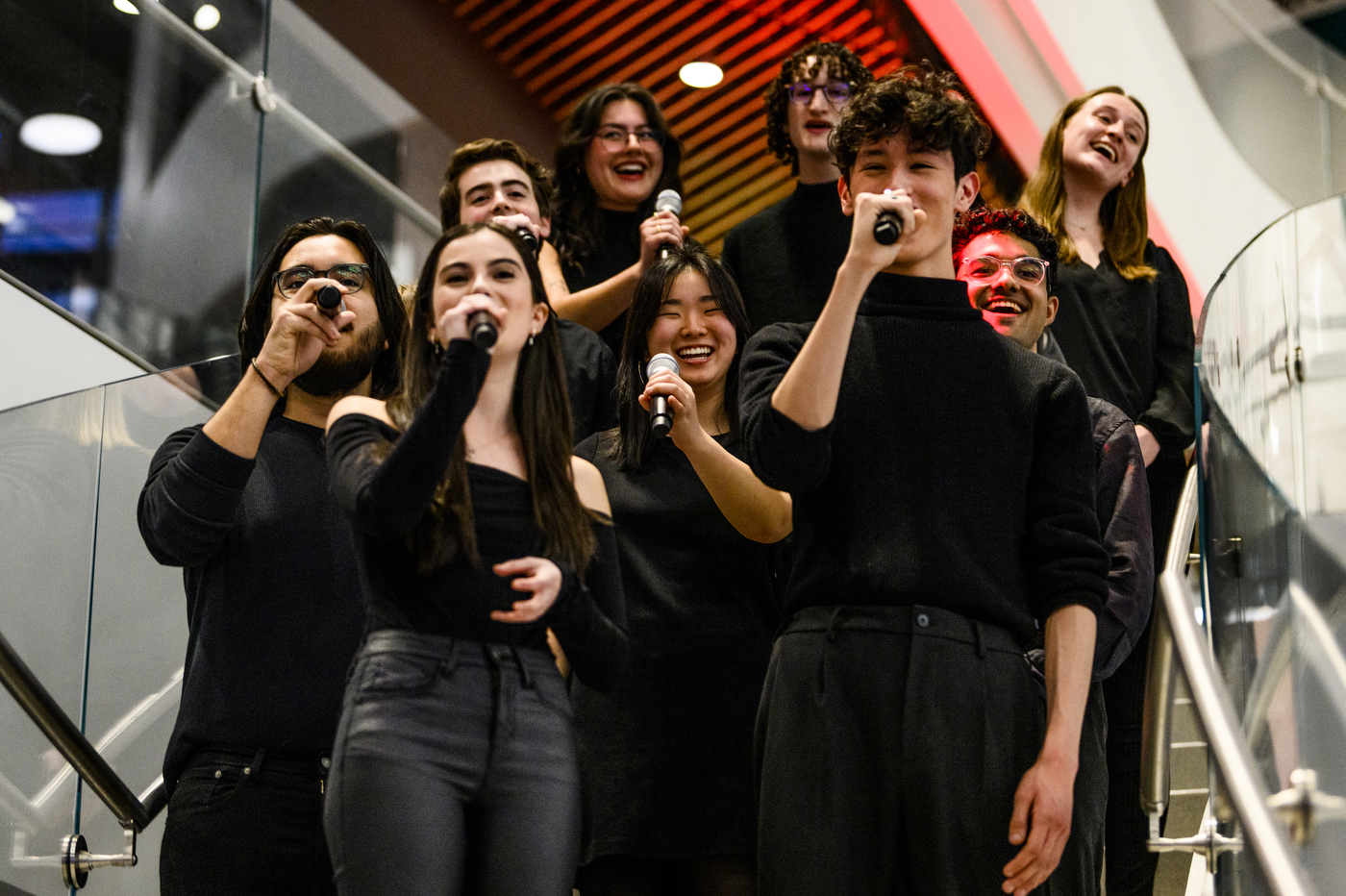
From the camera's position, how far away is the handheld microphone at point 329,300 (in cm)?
229

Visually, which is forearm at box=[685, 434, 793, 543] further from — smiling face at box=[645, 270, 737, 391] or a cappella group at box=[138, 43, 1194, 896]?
smiling face at box=[645, 270, 737, 391]

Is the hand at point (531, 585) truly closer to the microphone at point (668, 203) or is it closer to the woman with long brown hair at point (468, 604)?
the woman with long brown hair at point (468, 604)

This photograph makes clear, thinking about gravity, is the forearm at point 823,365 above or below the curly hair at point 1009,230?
below

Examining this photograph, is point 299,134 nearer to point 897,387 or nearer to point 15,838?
point 15,838

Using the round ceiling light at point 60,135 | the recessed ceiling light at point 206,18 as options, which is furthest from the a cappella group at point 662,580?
the recessed ceiling light at point 206,18

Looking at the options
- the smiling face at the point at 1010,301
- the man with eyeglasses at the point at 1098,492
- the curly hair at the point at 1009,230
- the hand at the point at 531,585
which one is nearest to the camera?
the hand at the point at 531,585

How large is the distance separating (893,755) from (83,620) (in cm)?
185

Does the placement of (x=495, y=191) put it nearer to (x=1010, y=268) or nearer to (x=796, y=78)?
(x=796, y=78)

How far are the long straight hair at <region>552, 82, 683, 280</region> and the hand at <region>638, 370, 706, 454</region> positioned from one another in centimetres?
129

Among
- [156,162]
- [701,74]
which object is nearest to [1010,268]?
[156,162]

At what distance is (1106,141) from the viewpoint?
3.62 m

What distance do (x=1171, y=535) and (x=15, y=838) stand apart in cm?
229

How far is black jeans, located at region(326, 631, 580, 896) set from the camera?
171 centimetres

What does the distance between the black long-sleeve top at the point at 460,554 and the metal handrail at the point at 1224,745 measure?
2.81 feet
